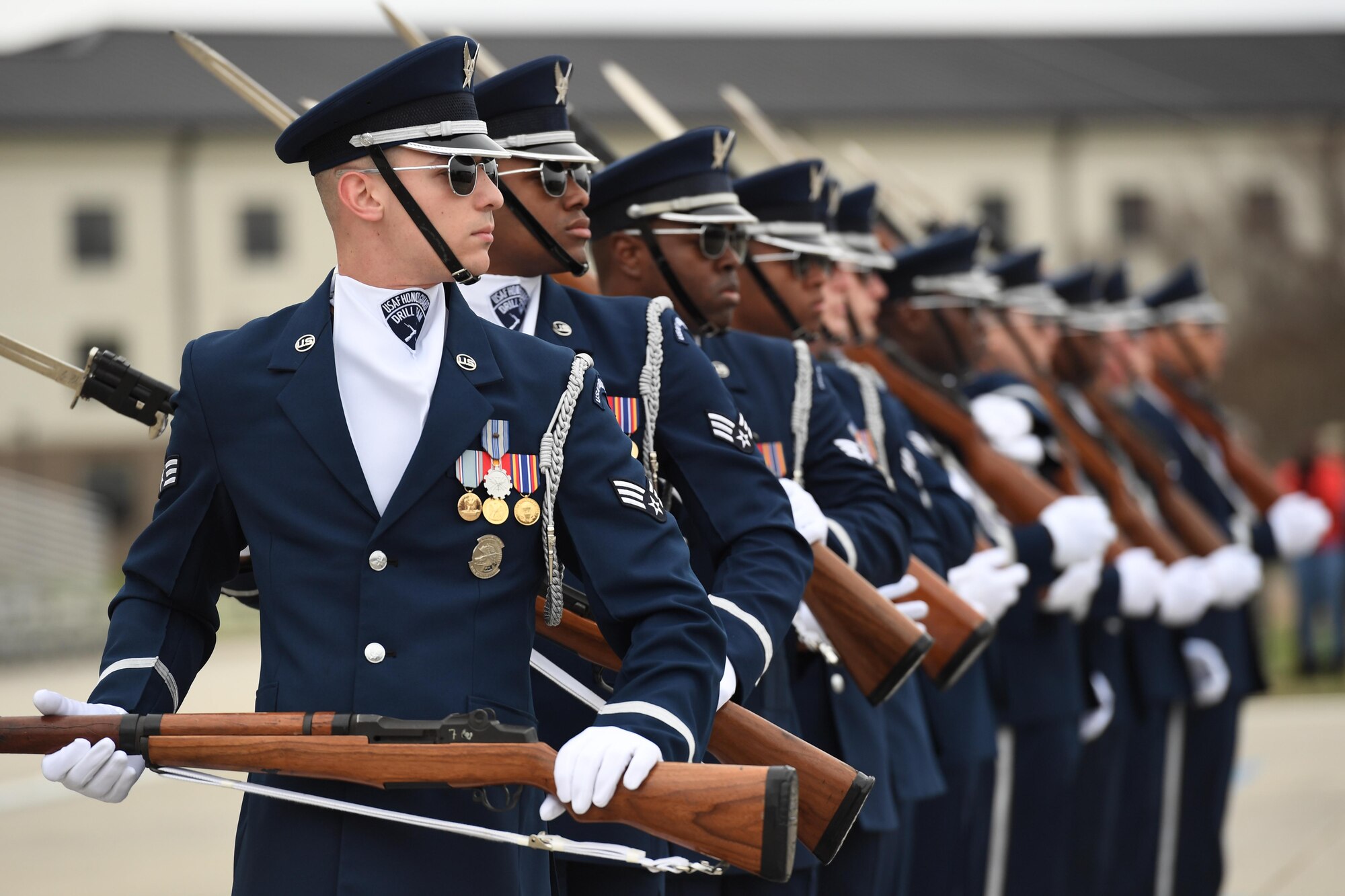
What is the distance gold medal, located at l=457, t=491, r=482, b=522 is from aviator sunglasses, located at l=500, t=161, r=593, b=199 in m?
1.06

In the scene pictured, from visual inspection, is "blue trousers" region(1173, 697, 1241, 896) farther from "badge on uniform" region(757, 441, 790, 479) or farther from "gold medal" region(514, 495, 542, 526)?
"gold medal" region(514, 495, 542, 526)

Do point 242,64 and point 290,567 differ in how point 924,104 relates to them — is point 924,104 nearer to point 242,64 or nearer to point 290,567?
point 242,64

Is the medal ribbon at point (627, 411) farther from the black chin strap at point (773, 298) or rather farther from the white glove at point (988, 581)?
the white glove at point (988, 581)

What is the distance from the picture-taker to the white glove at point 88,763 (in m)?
2.48

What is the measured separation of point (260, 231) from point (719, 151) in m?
33.7

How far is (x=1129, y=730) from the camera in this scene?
698cm

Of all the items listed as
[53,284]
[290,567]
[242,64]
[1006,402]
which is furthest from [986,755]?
[242,64]

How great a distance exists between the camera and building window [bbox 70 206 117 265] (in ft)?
119

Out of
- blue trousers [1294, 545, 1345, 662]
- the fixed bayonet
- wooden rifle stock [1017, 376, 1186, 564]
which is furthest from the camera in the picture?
blue trousers [1294, 545, 1345, 662]

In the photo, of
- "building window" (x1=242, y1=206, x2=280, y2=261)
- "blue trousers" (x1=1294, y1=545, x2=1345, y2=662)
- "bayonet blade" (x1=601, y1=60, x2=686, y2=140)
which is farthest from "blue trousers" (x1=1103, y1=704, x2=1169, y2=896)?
"building window" (x1=242, y1=206, x2=280, y2=261)

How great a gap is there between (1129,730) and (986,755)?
1932 mm

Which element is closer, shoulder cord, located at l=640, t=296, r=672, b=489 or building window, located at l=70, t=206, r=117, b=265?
shoulder cord, located at l=640, t=296, r=672, b=489

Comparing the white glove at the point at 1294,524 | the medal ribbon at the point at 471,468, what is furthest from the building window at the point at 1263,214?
the medal ribbon at the point at 471,468

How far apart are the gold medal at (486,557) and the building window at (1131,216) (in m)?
37.4
